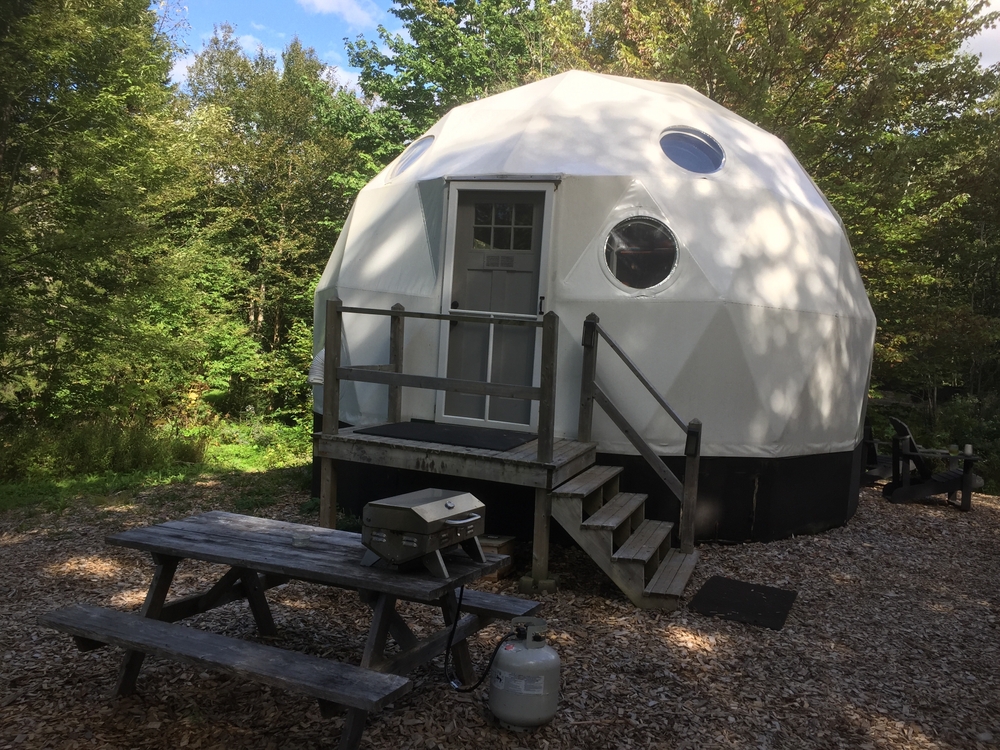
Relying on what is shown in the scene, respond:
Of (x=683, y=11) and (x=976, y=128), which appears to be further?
(x=683, y=11)

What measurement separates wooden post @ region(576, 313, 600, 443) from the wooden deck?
18 centimetres

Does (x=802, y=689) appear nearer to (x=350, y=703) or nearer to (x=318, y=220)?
(x=350, y=703)

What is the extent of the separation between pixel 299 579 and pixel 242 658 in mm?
580

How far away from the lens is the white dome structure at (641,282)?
639cm

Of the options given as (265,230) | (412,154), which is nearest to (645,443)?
(412,154)

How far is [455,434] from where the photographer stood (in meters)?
6.04

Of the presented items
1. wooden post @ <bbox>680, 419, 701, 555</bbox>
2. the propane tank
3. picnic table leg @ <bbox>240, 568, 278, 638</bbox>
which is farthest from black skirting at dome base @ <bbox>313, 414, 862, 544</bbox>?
the propane tank

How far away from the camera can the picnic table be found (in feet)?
9.39

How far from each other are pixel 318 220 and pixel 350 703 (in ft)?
56.8

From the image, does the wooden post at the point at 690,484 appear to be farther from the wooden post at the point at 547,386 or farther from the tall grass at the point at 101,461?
the tall grass at the point at 101,461

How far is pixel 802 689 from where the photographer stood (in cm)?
395

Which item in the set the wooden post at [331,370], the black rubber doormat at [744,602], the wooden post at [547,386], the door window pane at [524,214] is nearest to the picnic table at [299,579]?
the wooden post at [547,386]

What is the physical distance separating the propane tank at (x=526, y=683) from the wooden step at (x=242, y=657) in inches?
19.1

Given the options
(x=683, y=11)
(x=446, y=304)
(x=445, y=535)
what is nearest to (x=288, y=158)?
(x=683, y=11)
